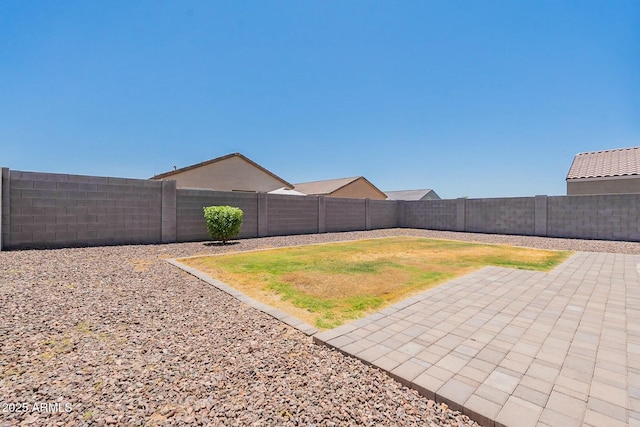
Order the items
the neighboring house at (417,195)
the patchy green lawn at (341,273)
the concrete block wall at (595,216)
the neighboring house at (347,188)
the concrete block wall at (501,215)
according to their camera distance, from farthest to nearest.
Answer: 1. the neighboring house at (417,195)
2. the neighboring house at (347,188)
3. the concrete block wall at (501,215)
4. the concrete block wall at (595,216)
5. the patchy green lawn at (341,273)

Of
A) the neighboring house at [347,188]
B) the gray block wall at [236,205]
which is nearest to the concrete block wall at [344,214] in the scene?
the gray block wall at [236,205]

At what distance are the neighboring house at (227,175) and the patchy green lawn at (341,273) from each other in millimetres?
13928

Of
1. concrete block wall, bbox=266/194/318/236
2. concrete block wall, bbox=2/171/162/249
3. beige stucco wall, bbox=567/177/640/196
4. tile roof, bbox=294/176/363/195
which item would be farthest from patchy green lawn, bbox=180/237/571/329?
tile roof, bbox=294/176/363/195

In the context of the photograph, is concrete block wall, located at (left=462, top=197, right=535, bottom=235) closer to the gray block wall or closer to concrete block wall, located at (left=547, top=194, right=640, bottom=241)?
the gray block wall

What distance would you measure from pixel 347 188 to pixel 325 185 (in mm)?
4247

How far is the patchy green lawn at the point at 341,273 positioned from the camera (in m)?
4.18

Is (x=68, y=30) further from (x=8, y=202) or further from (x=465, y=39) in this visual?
(x=465, y=39)

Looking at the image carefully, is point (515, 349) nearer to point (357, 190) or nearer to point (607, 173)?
point (607, 173)

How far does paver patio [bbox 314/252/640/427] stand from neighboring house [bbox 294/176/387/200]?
2406 centimetres

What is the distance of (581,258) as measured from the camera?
8.42 metres

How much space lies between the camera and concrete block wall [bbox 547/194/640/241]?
41.0 ft

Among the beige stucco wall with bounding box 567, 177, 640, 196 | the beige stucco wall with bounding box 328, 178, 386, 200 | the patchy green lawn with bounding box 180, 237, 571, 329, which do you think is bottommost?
the patchy green lawn with bounding box 180, 237, 571, 329

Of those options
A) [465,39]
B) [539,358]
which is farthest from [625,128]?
[539,358]

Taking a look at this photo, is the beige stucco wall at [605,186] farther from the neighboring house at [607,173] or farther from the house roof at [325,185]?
the house roof at [325,185]
